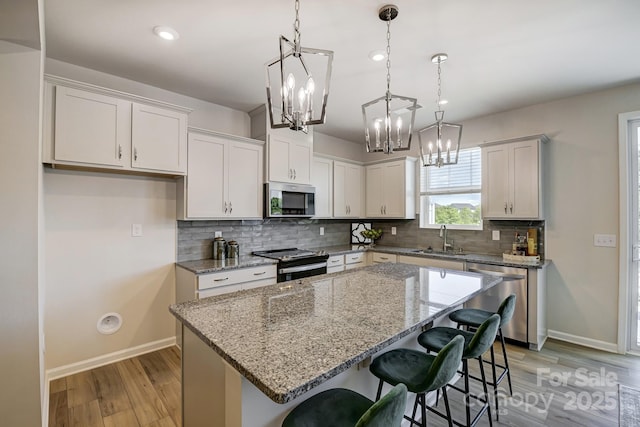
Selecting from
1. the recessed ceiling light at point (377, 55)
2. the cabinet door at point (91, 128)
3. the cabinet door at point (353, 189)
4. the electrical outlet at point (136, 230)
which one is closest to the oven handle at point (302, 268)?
the cabinet door at point (353, 189)

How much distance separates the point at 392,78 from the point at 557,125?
2.11m

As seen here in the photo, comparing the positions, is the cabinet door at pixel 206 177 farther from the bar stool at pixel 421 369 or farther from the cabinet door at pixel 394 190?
the cabinet door at pixel 394 190

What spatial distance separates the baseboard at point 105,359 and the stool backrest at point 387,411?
9.72ft

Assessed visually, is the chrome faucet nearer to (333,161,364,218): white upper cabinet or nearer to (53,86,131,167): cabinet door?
(333,161,364,218): white upper cabinet

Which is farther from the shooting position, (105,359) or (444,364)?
(105,359)

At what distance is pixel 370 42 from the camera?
88.4 inches

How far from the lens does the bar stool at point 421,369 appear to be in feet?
4.04

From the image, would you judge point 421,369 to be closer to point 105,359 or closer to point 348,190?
point 105,359

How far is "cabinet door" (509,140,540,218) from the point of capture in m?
3.25

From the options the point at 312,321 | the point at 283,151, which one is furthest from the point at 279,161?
the point at 312,321

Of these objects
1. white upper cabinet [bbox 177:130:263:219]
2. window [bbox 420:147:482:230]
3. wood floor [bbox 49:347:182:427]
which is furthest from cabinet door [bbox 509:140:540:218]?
wood floor [bbox 49:347:182:427]

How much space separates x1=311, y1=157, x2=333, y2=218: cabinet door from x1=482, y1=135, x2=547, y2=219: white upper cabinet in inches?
81.6

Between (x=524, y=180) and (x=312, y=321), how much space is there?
320 cm

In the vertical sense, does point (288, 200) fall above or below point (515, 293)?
above
